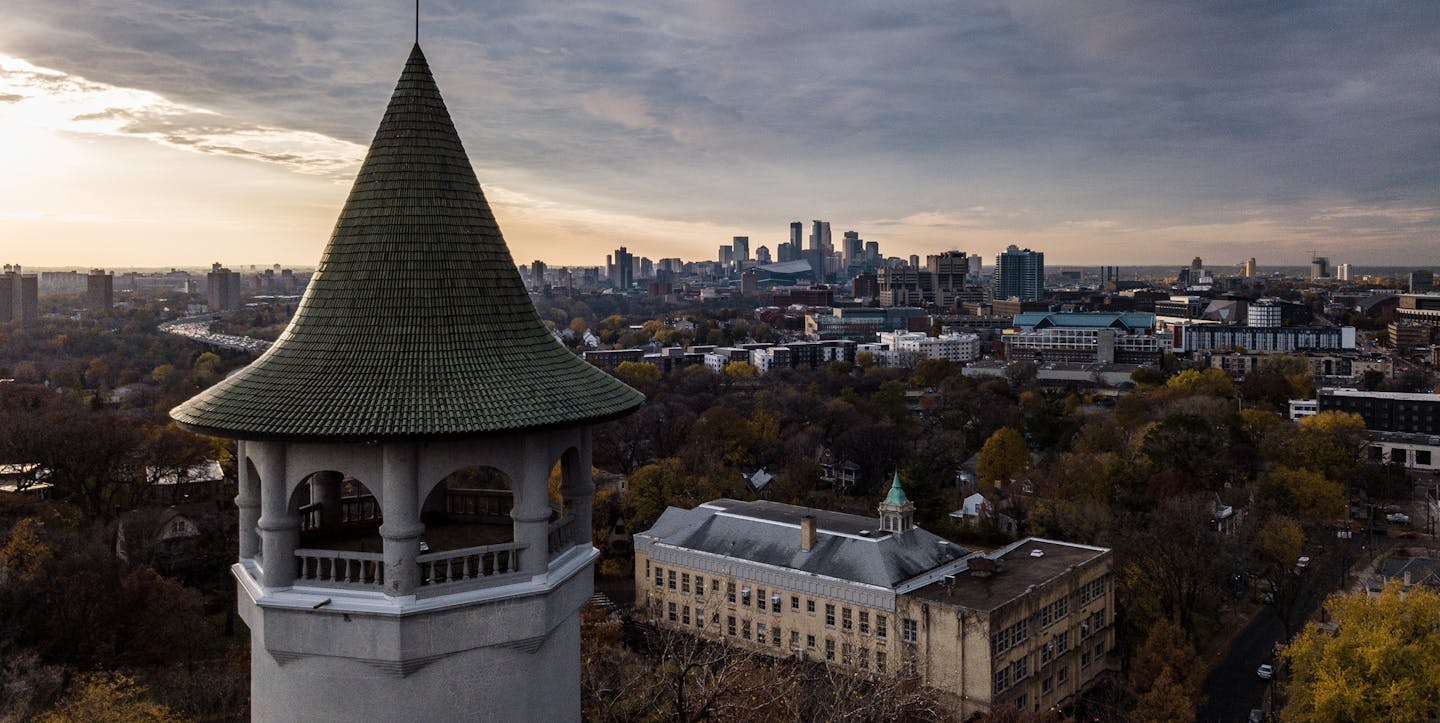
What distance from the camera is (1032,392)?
115 metres

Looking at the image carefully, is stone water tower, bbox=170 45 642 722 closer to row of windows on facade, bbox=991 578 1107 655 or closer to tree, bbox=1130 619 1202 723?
row of windows on facade, bbox=991 578 1107 655

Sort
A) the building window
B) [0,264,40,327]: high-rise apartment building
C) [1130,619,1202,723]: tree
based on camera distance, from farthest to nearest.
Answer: [0,264,40,327]: high-rise apartment building
the building window
[1130,619,1202,723]: tree

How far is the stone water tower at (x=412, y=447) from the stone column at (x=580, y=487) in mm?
42

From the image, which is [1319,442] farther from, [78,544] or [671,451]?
[78,544]

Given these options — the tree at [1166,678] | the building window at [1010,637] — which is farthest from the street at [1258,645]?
the building window at [1010,637]

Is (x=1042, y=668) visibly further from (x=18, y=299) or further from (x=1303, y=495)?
(x=18, y=299)

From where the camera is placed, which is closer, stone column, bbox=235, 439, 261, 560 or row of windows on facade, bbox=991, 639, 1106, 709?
stone column, bbox=235, 439, 261, 560

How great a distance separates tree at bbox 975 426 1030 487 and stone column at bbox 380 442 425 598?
6778 cm

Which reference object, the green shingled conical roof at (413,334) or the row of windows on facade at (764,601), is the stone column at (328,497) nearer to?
the green shingled conical roof at (413,334)

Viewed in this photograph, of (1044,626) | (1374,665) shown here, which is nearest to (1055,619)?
(1044,626)

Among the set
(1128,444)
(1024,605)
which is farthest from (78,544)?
(1128,444)

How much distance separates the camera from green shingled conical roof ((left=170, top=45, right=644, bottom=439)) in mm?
12227

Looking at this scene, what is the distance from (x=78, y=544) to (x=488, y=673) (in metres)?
44.3

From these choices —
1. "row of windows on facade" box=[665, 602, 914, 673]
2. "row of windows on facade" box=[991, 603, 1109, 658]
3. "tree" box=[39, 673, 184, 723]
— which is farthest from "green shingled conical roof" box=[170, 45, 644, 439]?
"row of windows on facade" box=[665, 602, 914, 673]
